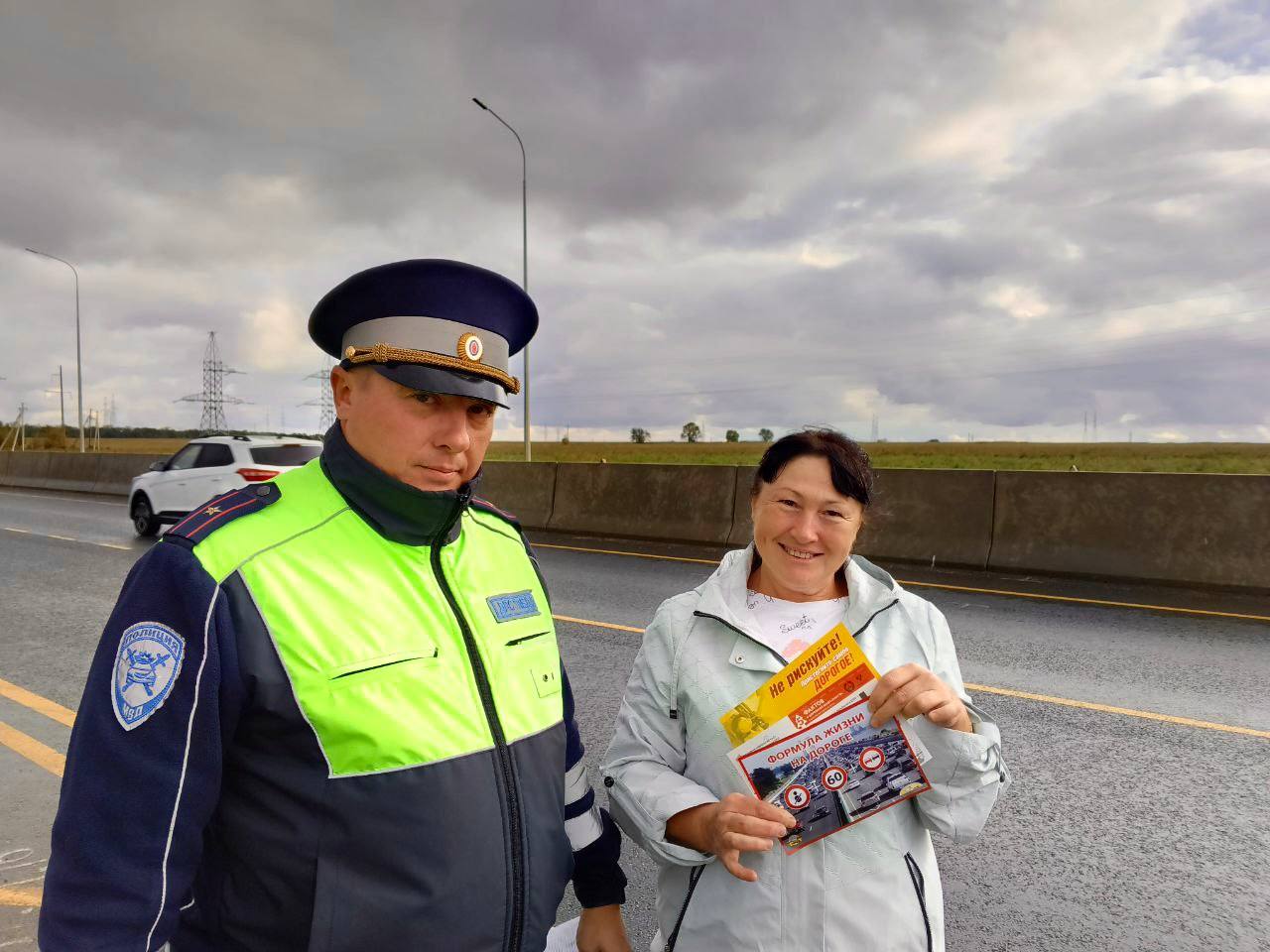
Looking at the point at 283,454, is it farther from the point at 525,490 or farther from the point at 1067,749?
the point at 1067,749

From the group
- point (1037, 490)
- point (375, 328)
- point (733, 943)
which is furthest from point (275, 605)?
point (1037, 490)

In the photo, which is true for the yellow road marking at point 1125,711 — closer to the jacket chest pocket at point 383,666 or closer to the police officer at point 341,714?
the police officer at point 341,714

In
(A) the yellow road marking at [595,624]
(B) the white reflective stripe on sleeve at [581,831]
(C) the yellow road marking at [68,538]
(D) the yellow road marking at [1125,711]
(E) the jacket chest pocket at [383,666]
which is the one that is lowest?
(C) the yellow road marking at [68,538]

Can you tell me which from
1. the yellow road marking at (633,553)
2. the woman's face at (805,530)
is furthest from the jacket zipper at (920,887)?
the yellow road marking at (633,553)

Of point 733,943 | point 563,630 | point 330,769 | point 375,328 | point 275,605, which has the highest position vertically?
point 375,328

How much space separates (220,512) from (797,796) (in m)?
1.20

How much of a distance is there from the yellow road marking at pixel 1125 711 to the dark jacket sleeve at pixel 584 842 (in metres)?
4.28

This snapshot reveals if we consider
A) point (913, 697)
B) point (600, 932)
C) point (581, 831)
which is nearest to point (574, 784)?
point (581, 831)

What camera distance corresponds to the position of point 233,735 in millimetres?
1409

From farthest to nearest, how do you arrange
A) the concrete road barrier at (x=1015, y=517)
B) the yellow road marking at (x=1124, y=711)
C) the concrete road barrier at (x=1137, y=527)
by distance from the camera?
the concrete road barrier at (x=1015, y=517), the concrete road barrier at (x=1137, y=527), the yellow road marking at (x=1124, y=711)

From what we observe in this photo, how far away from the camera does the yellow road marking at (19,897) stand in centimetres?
287

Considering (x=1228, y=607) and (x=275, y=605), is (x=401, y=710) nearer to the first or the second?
(x=275, y=605)

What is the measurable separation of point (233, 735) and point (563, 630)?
19.3 ft

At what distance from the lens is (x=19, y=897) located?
2906mm
